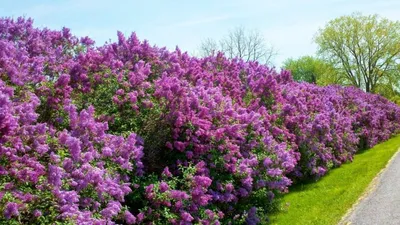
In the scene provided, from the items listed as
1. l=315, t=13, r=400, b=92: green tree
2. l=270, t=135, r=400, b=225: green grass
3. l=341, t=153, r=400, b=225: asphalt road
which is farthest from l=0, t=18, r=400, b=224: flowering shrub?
l=315, t=13, r=400, b=92: green tree

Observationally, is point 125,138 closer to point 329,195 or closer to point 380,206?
point 380,206

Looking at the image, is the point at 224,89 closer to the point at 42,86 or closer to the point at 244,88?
the point at 244,88

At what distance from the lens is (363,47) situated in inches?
2448

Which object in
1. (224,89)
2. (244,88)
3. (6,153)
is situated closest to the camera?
(6,153)

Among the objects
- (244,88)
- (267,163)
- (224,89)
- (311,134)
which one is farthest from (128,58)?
(311,134)

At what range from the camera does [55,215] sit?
20.4ft

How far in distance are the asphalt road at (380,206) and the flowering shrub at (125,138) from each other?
2103 mm

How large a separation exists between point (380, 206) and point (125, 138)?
274 inches

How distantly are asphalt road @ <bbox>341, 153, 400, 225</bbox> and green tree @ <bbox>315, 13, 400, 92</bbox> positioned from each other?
161 feet

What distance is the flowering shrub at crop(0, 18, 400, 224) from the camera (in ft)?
21.0

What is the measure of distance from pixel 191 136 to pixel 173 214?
200 cm

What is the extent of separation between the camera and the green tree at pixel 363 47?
200 ft

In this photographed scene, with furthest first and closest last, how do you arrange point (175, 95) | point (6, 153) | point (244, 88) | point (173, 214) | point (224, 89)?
point (244, 88)
point (224, 89)
point (175, 95)
point (173, 214)
point (6, 153)

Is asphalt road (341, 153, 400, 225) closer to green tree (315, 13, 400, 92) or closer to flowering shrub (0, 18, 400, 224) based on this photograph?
flowering shrub (0, 18, 400, 224)
